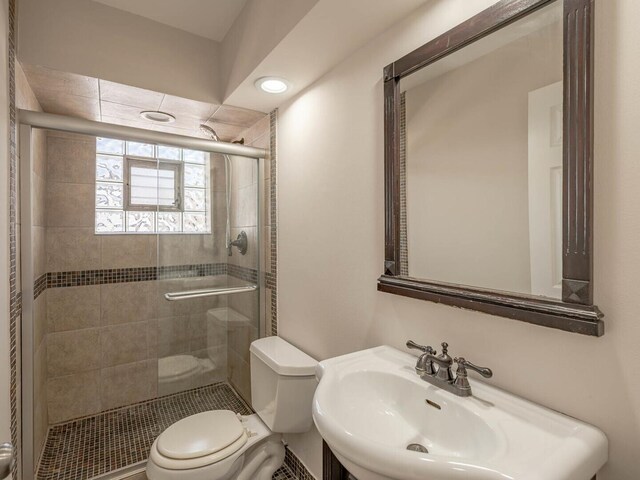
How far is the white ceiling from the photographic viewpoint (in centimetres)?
167

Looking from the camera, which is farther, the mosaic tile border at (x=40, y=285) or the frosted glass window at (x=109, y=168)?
the frosted glass window at (x=109, y=168)

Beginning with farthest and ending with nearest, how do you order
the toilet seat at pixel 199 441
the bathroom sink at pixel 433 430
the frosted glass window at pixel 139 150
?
1. the frosted glass window at pixel 139 150
2. the toilet seat at pixel 199 441
3. the bathroom sink at pixel 433 430

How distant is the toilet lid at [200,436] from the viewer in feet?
4.75

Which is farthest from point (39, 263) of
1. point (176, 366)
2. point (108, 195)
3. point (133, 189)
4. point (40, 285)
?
point (176, 366)

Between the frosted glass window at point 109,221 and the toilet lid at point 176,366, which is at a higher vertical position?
the frosted glass window at point 109,221

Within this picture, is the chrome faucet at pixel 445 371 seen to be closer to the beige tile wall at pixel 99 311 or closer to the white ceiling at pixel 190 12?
the beige tile wall at pixel 99 311

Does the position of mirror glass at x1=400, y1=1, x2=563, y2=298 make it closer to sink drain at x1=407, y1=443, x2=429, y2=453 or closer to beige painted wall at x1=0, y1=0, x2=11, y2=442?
sink drain at x1=407, y1=443, x2=429, y2=453

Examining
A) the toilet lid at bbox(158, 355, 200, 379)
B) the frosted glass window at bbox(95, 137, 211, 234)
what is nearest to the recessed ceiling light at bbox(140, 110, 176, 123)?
the frosted glass window at bbox(95, 137, 211, 234)

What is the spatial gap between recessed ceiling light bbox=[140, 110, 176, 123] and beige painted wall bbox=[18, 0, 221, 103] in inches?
13.5

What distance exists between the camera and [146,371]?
2521mm

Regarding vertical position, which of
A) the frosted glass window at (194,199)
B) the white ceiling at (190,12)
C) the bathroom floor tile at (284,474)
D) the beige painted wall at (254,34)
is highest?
the white ceiling at (190,12)

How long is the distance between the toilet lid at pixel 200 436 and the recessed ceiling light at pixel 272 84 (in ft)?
5.76

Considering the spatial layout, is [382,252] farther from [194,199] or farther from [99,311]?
[99,311]

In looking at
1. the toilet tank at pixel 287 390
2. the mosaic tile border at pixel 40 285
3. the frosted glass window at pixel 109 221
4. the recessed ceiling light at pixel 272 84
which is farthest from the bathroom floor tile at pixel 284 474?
the recessed ceiling light at pixel 272 84
